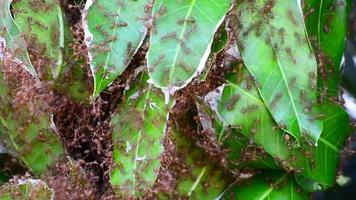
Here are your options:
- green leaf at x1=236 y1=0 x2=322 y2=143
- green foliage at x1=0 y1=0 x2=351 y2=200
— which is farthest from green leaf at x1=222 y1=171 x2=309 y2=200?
green leaf at x1=236 y1=0 x2=322 y2=143

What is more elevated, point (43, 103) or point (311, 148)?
point (43, 103)

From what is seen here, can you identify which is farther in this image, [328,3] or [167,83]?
[328,3]

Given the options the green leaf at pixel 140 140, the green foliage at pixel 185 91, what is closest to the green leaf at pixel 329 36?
the green foliage at pixel 185 91

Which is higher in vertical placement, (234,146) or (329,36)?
(329,36)

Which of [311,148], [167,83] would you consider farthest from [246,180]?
[167,83]

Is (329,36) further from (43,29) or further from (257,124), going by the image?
(43,29)

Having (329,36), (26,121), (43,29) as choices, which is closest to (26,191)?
(26,121)

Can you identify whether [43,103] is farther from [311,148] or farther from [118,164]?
[311,148]
